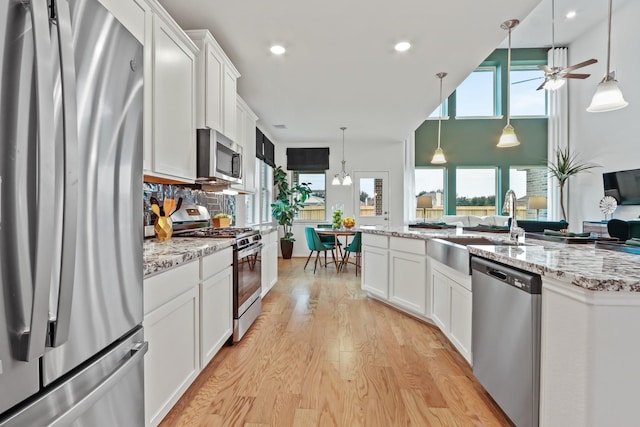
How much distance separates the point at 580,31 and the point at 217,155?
8.18 m

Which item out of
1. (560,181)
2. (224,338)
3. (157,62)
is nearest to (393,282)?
(224,338)

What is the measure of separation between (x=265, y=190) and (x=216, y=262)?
4545 millimetres

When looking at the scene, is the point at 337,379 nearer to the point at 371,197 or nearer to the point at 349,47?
the point at 349,47

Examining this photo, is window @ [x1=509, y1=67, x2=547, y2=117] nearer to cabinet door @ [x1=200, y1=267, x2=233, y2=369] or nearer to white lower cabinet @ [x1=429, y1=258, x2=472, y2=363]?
white lower cabinet @ [x1=429, y1=258, x2=472, y2=363]

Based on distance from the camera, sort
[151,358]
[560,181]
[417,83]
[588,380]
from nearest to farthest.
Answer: [588,380] < [151,358] < [417,83] < [560,181]

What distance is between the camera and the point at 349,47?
2945mm

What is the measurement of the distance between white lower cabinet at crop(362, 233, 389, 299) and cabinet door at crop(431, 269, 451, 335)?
29.0 inches

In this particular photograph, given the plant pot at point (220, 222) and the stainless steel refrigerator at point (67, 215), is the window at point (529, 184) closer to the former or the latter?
the plant pot at point (220, 222)

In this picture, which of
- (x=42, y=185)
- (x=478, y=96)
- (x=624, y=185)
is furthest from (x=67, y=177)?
(x=478, y=96)

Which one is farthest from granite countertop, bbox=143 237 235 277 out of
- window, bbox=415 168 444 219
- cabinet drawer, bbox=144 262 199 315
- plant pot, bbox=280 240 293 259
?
window, bbox=415 168 444 219

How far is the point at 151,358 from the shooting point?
4.55 feet

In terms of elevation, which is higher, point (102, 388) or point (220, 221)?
point (220, 221)

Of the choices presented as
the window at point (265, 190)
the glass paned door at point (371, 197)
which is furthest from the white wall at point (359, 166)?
the window at point (265, 190)

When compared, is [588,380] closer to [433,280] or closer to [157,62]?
[433,280]
